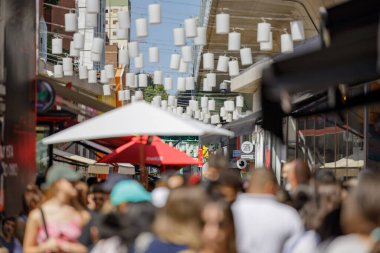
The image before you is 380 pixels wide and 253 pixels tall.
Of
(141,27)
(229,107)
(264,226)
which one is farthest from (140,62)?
(264,226)

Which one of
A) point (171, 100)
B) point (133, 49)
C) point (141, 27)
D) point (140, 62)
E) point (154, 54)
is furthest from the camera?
point (171, 100)

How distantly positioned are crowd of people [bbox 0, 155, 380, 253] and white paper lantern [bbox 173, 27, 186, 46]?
53.5 feet

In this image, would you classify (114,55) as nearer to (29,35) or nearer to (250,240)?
(29,35)

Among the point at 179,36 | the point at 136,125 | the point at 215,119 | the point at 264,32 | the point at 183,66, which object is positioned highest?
the point at 264,32

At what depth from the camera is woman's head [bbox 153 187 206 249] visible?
539 cm

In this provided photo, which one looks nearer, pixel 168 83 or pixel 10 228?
pixel 10 228

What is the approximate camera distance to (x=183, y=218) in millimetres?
5426

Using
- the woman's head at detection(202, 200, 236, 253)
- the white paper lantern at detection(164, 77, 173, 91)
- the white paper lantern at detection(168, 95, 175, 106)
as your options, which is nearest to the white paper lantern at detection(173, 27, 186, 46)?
the white paper lantern at detection(164, 77, 173, 91)

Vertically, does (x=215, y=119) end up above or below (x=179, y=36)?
below

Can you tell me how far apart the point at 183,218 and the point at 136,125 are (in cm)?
456

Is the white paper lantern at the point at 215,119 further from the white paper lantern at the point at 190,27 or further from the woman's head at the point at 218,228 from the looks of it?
the woman's head at the point at 218,228

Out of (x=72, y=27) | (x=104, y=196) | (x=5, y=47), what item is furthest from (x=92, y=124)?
(x=72, y=27)

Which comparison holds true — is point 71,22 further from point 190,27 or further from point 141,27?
point 190,27

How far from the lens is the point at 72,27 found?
2548 centimetres
